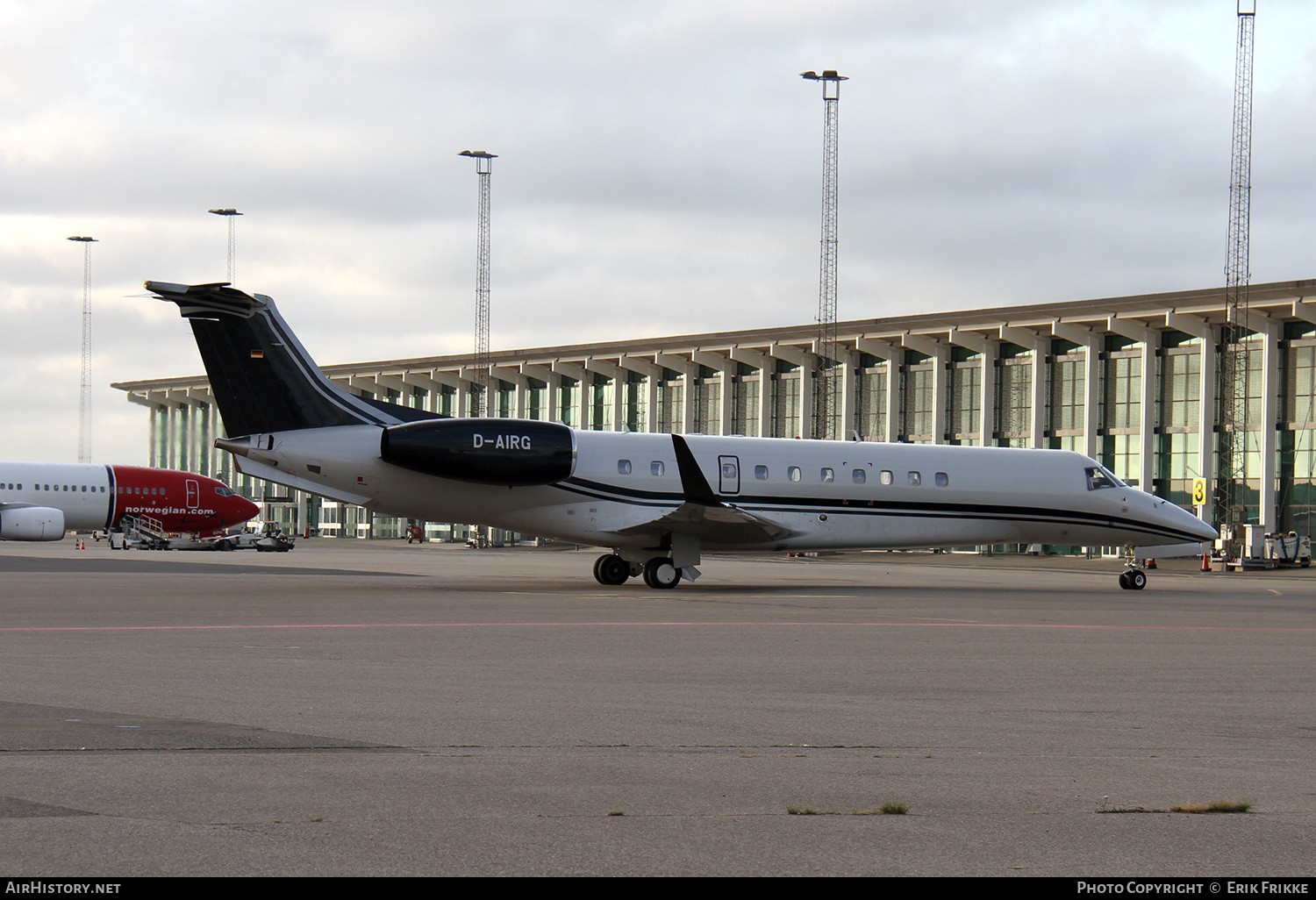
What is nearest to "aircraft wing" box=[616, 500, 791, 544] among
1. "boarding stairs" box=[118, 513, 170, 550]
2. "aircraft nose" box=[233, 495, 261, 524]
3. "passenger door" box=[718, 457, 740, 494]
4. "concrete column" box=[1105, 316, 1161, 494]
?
"passenger door" box=[718, 457, 740, 494]

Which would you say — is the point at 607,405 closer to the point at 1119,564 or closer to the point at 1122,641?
the point at 1119,564

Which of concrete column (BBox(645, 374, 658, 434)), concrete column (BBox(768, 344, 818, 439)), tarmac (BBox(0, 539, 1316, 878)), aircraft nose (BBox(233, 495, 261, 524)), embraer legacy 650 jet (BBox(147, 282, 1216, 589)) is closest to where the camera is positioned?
tarmac (BBox(0, 539, 1316, 878))

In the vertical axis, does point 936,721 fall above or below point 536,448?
A: below

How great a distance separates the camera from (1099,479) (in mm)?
29984

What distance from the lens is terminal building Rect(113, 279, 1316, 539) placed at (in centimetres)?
5916

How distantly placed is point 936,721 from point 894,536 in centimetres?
1954

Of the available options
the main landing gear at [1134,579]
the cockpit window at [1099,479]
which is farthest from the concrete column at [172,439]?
the main landing gear at [1134,579]

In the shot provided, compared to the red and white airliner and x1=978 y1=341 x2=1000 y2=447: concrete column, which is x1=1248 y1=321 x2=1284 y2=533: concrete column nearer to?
x1=978 y1=341 x2=1000 y2=447: concrete column

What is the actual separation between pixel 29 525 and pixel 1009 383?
4469 centimetres

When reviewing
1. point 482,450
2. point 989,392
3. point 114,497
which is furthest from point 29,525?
point 989,392

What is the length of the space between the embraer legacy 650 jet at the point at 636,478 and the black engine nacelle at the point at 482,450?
29 mm

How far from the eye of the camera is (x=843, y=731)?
8562 mm

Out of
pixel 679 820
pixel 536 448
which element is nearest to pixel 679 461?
pixel 536 448

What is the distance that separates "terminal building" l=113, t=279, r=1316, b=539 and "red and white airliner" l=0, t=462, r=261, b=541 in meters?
18.0
